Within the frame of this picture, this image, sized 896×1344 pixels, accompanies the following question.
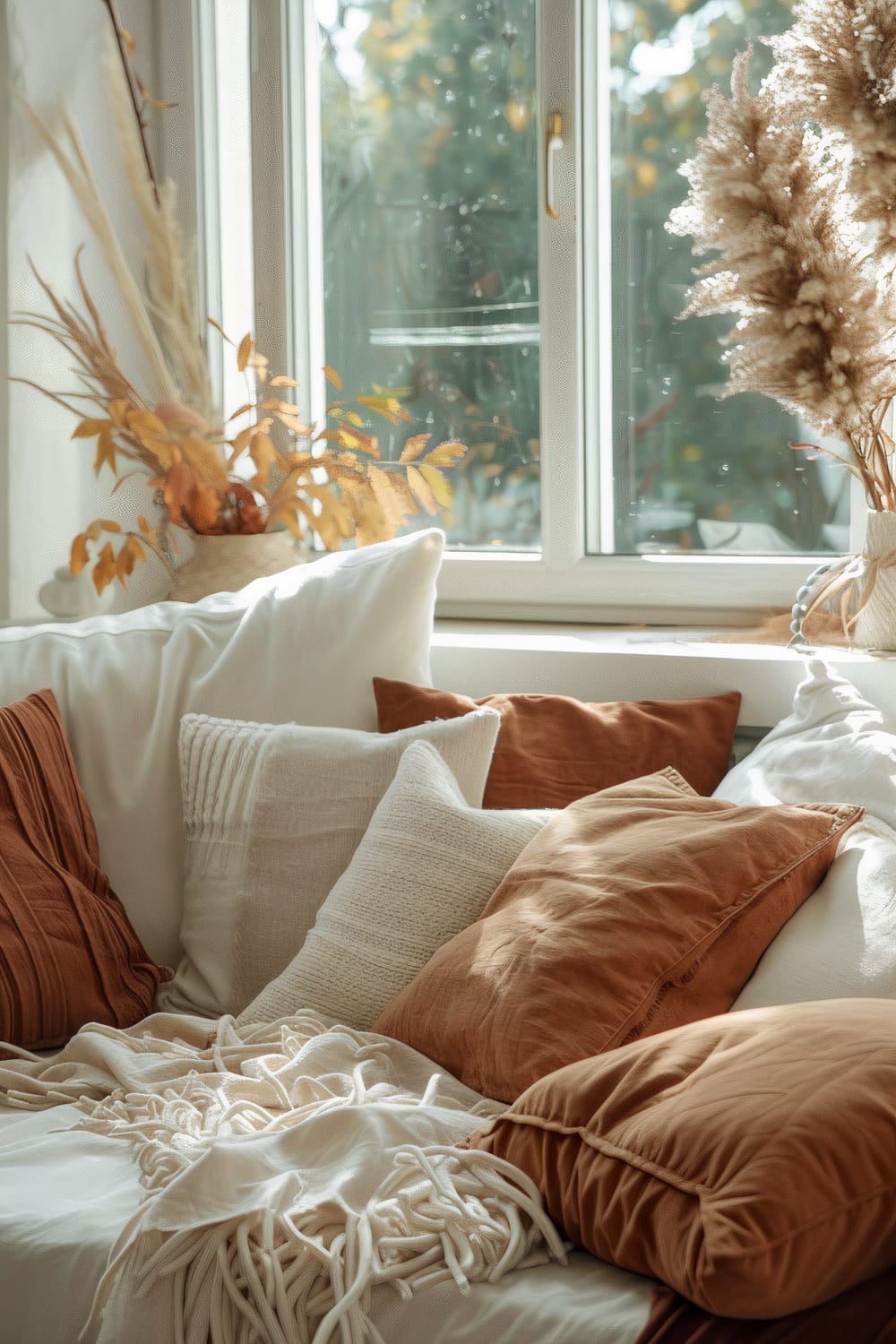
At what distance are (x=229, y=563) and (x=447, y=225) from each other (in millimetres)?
777

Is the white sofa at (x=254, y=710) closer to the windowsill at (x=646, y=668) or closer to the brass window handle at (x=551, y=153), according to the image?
the windowsill at (x=646, y=668)

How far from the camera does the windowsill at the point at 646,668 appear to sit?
186 cm

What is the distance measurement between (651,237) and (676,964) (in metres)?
1.52

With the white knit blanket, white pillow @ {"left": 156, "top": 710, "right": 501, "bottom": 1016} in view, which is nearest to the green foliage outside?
white pillow @ {"left": 156, "top": 710, "right": 501, "bottom": 1016}

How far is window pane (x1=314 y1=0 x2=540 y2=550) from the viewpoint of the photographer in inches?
97.3

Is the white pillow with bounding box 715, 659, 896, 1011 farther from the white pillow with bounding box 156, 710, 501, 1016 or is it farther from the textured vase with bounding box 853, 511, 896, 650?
the white pillow with bounding box 156, 710, 501, 1016

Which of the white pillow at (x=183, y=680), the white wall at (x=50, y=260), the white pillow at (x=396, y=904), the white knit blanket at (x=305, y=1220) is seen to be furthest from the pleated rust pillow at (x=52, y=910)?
the white wall at (x=50, y=260)

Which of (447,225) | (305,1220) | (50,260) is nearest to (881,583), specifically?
(447,225)

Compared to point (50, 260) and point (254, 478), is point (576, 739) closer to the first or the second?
point (254, 478)

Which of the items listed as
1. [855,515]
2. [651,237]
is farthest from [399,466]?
[855,515]

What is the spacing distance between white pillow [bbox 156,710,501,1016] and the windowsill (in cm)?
34

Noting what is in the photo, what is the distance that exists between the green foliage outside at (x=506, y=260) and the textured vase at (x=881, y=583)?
39 centimetres

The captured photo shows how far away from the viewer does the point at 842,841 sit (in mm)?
1396

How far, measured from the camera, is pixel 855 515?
2.20 metres
